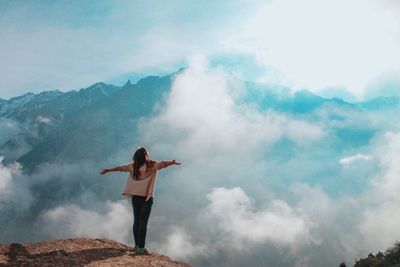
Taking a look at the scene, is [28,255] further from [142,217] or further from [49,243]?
[142,217]

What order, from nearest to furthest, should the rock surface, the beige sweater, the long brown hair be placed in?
the rock surface
the beige sweater
the long brown hair

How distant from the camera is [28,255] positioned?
35.5 ft

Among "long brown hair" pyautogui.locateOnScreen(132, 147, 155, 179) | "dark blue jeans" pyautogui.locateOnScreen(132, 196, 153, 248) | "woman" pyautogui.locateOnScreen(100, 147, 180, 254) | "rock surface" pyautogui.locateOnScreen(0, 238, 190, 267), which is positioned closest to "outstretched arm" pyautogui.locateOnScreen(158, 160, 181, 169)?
"woman" pyautogui.locateOnScreen(100, 147, 180, 254)

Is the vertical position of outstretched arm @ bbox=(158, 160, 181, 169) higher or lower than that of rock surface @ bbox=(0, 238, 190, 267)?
higher

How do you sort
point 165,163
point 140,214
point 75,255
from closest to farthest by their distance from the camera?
point 75,255 < point 165,163 < point 140,214

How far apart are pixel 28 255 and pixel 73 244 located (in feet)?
5.77

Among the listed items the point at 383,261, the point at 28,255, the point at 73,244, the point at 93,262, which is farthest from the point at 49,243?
the point at 383,261

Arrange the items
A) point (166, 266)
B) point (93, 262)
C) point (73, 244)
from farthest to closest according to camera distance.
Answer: point (73, 244)
point (166, 266)
point (93, 262)

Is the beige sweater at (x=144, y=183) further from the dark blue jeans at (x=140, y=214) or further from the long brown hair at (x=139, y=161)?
the dark blue jeans at (x=140, y=214)

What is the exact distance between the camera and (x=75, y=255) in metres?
11.2

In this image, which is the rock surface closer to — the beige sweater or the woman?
the woman

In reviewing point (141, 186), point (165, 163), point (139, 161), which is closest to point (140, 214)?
point (141, 186)

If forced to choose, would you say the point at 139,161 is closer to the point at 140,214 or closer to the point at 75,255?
the point at 140,214

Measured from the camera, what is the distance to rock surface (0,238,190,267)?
10359mm
